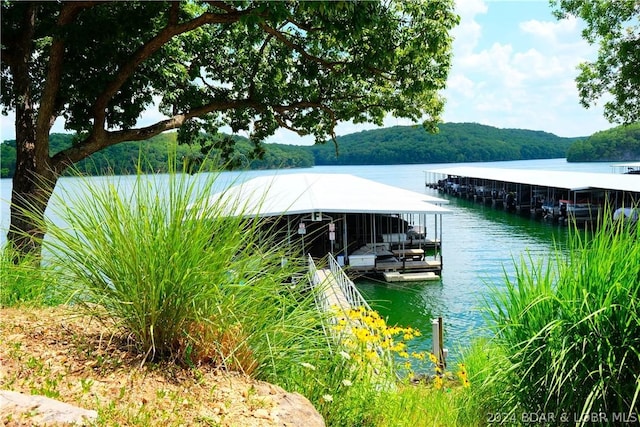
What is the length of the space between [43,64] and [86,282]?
7.74 m

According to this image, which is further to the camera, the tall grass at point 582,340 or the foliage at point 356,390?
the foliage at point 356,390

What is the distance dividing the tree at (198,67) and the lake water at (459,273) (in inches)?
46.5

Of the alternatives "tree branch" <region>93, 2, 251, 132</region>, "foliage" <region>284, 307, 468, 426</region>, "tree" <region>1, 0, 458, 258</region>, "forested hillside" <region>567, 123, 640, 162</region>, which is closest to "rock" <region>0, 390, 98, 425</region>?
"foliage" <region>284, 307, 468, 426</region>

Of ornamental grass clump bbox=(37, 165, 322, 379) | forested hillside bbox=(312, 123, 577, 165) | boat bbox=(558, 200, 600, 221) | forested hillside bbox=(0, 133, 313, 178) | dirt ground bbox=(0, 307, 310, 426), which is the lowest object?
boat bbox=(558, 200, 600, 221)

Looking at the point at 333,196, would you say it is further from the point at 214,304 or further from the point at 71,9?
the point at 214,304

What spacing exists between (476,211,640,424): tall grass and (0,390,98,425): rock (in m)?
2.10

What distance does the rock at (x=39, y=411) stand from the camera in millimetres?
1978

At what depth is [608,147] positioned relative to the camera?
4668 inches

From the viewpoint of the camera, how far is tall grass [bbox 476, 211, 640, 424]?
9.32 feet

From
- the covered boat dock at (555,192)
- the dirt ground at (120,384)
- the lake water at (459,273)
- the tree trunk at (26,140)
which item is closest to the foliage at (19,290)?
the lake water at (459,273)

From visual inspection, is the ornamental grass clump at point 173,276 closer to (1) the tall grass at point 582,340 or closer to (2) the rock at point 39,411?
(2) the rock at point 39,411

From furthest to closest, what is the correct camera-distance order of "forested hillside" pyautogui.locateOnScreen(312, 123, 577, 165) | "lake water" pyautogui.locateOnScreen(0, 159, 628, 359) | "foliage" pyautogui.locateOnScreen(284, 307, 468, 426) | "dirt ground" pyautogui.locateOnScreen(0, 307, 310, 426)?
"forested hillside" pyautogui.locateOnScreen(312, 123, 577, 165) → "lake water" pyautogui.locateOnScreen(0, 159, 628, 359) → "foliage" pyautogui.locateOnScreen(284, 307, 468, 426) → "dirt ground" pyautogui.locateOnScreen(0, 307, 310, 426)

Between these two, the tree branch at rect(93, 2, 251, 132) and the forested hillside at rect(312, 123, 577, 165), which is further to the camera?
the forested hillside at rect(312, 123, 577, 165)

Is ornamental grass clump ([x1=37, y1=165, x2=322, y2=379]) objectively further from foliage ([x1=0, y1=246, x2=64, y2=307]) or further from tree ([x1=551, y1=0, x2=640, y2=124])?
tree ([x1=551, y1=0, x2=640, y2=124])
